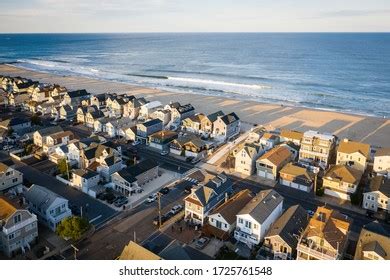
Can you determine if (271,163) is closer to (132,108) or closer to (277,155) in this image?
(277,155)

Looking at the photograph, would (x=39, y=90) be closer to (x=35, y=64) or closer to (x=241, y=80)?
(x=241, y=80)

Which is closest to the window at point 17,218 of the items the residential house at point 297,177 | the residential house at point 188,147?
the residential house at point 188,147

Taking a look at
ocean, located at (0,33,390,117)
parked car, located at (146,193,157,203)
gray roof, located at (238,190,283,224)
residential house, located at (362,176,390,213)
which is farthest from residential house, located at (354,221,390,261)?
ocean, located at (0,33,390,117)

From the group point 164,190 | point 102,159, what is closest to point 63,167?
point 102,159

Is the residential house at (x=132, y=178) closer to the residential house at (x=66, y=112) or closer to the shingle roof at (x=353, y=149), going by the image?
the shingle roof at (x=353, y=149)

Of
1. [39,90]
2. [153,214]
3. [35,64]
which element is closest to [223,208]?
[153,214]

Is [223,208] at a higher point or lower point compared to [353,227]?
higher
